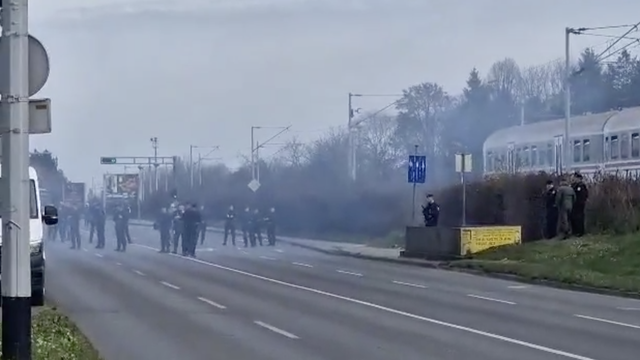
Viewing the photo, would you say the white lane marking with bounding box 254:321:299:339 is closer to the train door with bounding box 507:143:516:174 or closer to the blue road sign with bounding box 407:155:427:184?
the blue road sign with bounding box 407:155:427:184

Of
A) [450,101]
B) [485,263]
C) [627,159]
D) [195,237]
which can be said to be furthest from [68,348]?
[450,101]

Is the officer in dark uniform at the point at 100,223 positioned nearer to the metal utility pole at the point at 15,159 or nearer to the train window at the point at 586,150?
the train window at the point at 586,150

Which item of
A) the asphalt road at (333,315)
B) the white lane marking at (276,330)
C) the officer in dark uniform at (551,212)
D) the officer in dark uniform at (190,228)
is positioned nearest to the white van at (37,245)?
the asphalt road at (333,315)

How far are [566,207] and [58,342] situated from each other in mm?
24517

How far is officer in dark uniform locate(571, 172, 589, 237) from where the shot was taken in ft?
116

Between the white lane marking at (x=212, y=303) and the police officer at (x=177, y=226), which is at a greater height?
the police officer at (x=177, y=226)

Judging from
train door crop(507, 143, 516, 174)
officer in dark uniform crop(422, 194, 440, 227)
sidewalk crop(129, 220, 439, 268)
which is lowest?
sidewalk crop(129, 220, 439, 268)

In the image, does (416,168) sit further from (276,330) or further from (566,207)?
(276,330)

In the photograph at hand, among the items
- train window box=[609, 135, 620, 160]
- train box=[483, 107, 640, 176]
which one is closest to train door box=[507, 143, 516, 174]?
train box=[483, 107, 640, 176]

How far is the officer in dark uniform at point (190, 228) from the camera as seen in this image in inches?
1663

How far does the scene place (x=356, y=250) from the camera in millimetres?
47969

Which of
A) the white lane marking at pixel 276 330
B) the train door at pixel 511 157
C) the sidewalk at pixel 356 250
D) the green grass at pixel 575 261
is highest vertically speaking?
the train door at pixel 511 157

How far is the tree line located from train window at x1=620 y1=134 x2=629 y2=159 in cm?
→ 1179

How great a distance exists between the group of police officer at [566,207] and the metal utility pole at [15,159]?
2584 cm
